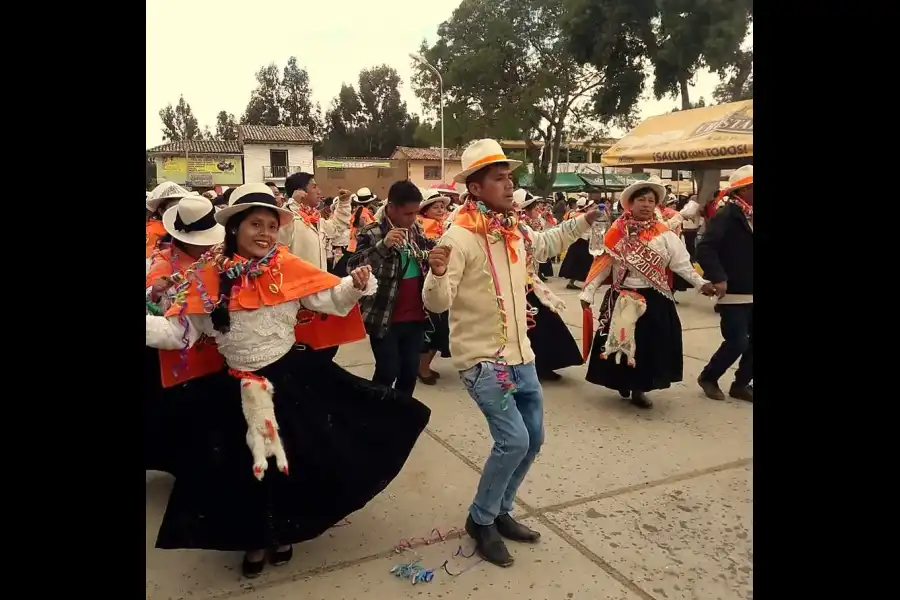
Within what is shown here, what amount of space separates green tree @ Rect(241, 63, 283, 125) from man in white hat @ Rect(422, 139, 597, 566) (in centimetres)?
7804

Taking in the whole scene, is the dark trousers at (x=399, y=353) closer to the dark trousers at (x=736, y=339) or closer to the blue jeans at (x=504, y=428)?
the blue jeans at (x=504, y=428)

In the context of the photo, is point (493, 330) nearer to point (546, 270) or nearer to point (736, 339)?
point (736, 339)

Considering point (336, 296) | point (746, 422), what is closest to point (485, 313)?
point (336, 296)

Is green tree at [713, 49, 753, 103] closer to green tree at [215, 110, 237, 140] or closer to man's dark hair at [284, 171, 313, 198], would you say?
man's dark hair at [284, 171, 313, 198]

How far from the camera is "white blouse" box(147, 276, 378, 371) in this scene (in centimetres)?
318

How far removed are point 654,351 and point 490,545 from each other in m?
2.73

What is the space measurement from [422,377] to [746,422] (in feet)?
9.04

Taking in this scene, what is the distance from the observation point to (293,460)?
3094 millimetres

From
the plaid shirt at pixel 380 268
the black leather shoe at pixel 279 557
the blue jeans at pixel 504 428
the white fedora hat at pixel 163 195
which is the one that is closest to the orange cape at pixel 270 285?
the blue jeans at pixel 504 428

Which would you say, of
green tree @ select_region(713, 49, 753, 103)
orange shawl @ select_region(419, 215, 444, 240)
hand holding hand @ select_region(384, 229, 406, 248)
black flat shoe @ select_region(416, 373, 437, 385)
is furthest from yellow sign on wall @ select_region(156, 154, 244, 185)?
hand holding hand @ select_region(384, 229, 406, 248)

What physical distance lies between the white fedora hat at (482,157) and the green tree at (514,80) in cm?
3037

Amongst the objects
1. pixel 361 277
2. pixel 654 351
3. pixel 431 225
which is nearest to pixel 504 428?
pixel 361 277

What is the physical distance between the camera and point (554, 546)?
344 centimetres
